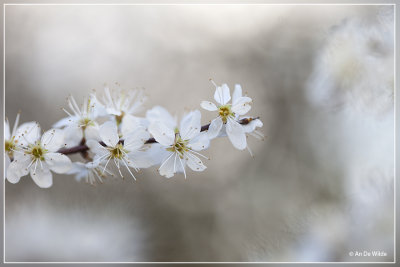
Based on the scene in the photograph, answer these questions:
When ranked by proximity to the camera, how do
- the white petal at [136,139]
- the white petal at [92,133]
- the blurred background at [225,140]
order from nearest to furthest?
1. the white petal at [136,139]
2. the white petal at [92,133]
3. the blurred background at [225,140]

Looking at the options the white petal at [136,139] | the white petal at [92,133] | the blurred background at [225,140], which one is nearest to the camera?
the white petal at [136,139]

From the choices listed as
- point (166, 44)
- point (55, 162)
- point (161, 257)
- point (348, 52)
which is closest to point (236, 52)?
point (166, 44)

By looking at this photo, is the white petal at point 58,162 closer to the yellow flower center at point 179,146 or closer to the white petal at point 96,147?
the white petal at point 96,147

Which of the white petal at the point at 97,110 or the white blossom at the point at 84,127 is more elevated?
the white petal at the point at 97,110

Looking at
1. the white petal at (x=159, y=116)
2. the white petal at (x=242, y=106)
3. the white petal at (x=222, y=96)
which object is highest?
the white petal at (x=159, y=116)

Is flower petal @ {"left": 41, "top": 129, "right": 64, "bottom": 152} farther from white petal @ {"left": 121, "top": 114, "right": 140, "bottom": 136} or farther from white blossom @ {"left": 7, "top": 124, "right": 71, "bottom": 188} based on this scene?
white petal @ {"left": 121, "top": 114, "right": 140, "bottom": 136}

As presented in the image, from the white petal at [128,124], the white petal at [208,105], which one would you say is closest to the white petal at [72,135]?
the white petal at [128,124]

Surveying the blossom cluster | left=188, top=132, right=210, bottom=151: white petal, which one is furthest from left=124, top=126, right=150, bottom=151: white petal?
left=188, top=132, right=210, bottom=151: white petal

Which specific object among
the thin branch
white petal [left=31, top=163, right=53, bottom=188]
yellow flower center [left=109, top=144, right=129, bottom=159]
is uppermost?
the thin branch
